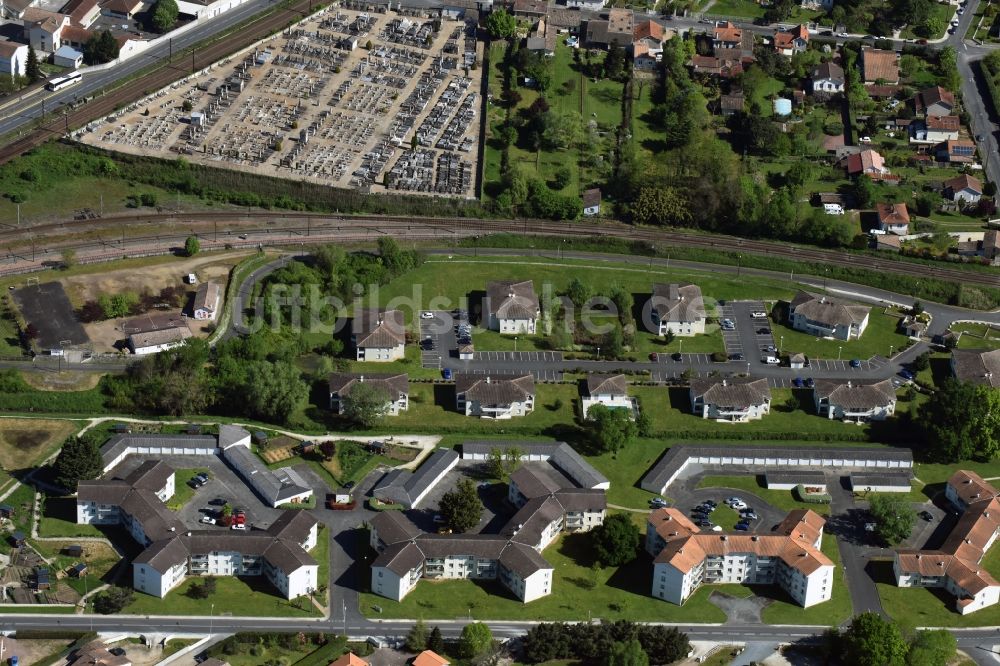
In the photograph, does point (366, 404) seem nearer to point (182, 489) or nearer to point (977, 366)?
point (182, 489)

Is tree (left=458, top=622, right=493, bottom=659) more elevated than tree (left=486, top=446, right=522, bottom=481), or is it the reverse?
tree (left=486, top=446, right=522, bottom=481)

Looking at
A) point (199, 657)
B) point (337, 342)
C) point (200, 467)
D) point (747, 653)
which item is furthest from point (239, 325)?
point (747, 653)

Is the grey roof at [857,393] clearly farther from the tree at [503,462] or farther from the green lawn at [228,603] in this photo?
the green lawn at [228,603]

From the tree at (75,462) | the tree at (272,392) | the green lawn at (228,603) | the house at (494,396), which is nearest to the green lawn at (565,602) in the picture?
the green lawn at (228,603)

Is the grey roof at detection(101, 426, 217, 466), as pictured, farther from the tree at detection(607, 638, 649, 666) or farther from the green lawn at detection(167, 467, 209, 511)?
the tree at detection(607, 638, 649, 666)

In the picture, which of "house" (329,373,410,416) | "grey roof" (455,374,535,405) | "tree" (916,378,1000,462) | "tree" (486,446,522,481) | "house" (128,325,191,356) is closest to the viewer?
"tree" (486,446,522,481)

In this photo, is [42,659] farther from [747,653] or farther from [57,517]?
[747,653]

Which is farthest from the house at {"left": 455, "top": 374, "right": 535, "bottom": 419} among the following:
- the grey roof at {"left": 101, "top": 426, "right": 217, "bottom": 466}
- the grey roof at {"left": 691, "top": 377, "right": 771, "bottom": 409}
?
the grey roof at {"left": 101, "top": 426, "right": 217, "bottom": 466}
